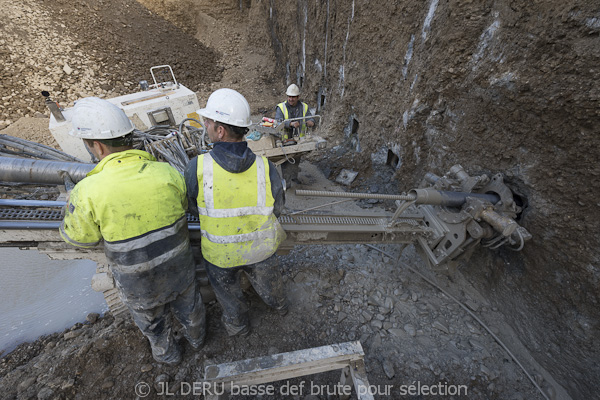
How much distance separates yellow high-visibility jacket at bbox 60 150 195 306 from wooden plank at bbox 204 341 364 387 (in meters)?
0.72

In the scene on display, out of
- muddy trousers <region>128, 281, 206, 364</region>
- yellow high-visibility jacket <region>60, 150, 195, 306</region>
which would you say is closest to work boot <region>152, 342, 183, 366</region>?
muddy trousers <region>128, 281, 206, 364</region>

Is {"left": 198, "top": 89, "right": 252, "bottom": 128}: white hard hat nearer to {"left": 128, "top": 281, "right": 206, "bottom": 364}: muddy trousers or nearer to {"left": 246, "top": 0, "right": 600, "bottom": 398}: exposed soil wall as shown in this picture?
{"left": 128, "top": 281, "right": 206, "bottom": 364}: muddy trousers

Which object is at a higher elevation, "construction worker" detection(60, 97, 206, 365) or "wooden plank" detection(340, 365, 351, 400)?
"construction worker" detection(60, 97, 206, 365)

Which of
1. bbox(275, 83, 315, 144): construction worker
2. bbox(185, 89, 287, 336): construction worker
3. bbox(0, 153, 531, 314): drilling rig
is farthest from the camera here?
bbox(275, 83, 315, 144): construction worker

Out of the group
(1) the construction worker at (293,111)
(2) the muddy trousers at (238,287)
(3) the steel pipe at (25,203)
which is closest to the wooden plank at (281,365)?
(2) the muddy trousers at (238,287)

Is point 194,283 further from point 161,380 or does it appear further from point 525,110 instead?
point 525,110

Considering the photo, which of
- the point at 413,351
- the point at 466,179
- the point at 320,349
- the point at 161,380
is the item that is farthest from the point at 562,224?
the point at 161,380

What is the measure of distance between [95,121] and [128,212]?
0.60m

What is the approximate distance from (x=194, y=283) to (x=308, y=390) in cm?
130

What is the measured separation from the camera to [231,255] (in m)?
1.98

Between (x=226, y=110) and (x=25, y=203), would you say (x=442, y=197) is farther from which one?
(x=25, y=203)

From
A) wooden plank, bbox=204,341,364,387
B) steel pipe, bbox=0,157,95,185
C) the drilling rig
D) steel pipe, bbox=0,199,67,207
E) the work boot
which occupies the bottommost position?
the work boot

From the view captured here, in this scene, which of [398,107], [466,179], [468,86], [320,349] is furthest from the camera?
[398,107]

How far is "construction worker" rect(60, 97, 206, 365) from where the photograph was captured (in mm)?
1577
